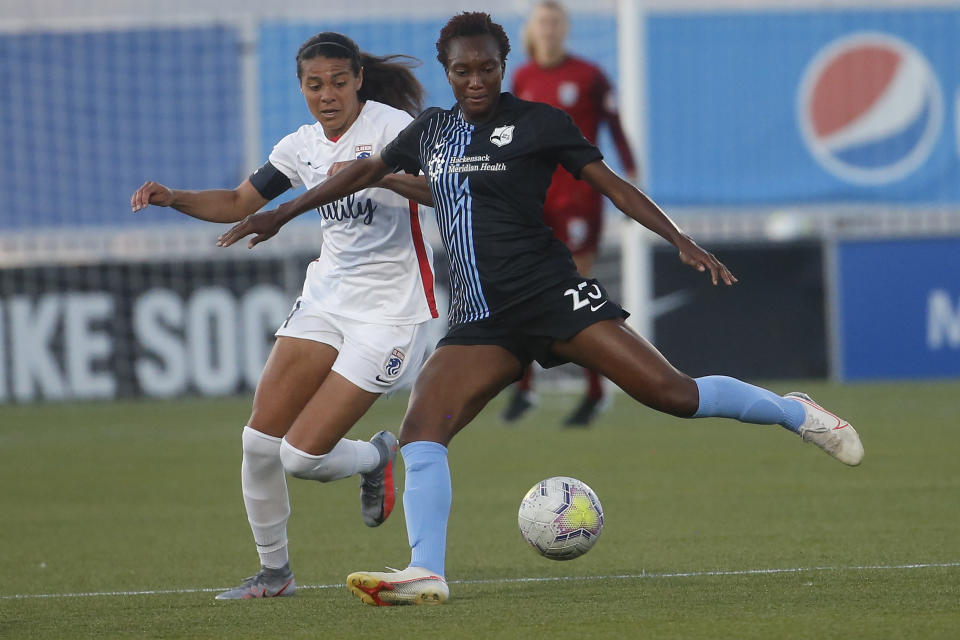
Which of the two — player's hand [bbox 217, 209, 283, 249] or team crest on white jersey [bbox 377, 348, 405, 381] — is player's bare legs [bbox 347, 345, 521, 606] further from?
player's hand [bbox 217, 209, 283, 249]

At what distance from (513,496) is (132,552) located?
2.18 m

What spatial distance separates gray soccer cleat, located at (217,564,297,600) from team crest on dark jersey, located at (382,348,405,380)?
0.77 m

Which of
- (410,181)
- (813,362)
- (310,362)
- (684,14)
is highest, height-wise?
(684,14)

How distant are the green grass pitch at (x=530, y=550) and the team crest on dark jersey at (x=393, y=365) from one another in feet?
2.51

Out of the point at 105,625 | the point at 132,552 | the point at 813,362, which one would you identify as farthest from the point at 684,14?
the point at 105,625

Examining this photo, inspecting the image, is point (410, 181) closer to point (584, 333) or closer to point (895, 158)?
point (584, 333)

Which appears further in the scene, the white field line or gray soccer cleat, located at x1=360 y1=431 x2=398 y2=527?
gray soccer cleat, located at x1=360 y1=431 x2=398 y2=527

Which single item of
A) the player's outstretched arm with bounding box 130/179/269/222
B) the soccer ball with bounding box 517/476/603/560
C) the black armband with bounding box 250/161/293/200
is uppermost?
the black armband with bounding box 250/161/293/200

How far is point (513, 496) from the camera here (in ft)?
27.0

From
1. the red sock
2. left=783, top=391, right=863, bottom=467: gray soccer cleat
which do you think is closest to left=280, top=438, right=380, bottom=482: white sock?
left=783, top=391, right=863, bottom=467: gray soccer cleat

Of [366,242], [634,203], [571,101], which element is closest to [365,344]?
[366,242]

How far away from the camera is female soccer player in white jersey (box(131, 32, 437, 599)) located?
18.5 ft

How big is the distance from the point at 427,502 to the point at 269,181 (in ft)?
5.26

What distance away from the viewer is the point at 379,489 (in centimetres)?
633
